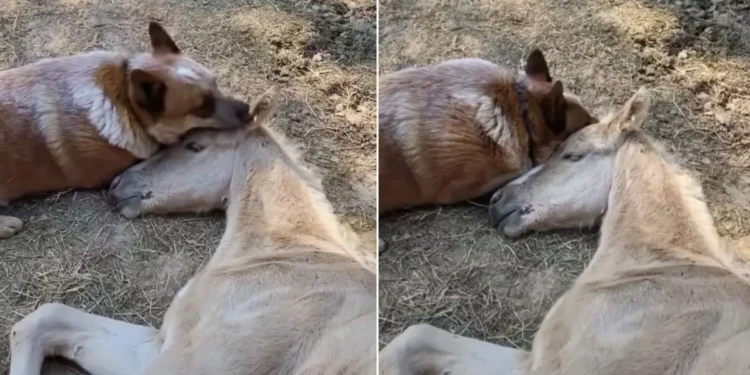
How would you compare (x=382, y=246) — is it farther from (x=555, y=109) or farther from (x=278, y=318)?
(x=555, y=109)

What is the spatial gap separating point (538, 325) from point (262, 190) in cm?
55

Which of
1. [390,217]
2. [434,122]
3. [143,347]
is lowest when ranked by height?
[143,347]

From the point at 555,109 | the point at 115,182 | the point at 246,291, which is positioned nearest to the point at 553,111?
the point at 555,109

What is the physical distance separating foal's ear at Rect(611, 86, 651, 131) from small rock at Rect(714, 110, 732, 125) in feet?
0.43

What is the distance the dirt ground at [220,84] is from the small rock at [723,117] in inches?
24.9

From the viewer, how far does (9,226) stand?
1403mm

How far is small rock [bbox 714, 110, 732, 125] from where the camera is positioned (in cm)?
146

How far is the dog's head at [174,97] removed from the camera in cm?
144

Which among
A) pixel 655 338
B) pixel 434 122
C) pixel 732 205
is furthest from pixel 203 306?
pixel 732 205

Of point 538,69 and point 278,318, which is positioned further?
point 538,69

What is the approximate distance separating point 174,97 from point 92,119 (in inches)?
5.8

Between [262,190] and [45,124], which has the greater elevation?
[45,124]

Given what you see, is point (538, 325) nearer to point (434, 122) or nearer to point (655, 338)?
Result: point (655, 338)

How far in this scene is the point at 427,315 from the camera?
138cm
